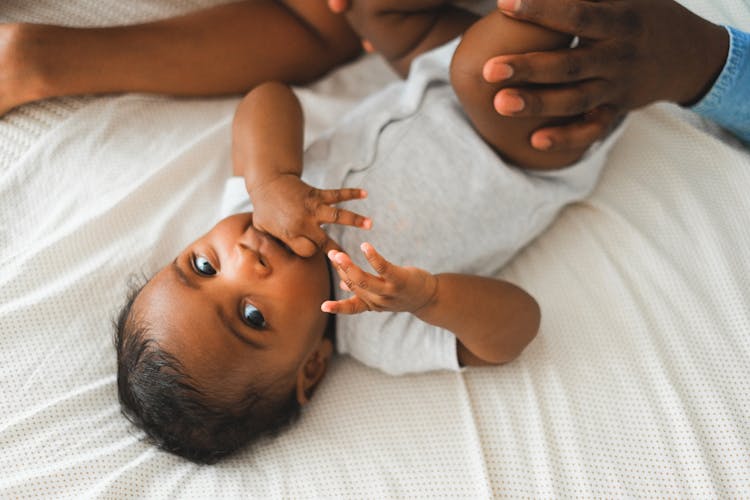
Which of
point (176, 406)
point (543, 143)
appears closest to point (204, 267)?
point (176, 406)

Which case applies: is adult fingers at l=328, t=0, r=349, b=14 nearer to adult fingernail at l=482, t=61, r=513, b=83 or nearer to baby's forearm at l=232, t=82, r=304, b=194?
baby's forearm at l=232, t=82, r=304, b=194

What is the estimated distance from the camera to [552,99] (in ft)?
3.02

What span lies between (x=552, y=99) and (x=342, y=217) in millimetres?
330

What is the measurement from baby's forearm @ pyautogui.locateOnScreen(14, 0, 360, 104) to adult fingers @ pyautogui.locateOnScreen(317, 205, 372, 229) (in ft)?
1.47

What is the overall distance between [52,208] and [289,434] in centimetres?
53

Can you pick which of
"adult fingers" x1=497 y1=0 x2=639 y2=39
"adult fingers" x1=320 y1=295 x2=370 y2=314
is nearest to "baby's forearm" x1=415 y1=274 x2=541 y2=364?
"adult fingers" x1=320 y1=295 x2=370 y2=314

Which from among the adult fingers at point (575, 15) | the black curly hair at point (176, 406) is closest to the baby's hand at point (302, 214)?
the black curly hair at point (176, 406)

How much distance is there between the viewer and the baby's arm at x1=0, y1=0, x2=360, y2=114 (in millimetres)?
1095

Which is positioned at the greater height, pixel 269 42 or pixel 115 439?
pixel 269 42

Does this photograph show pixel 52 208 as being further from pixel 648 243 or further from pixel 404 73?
pixel 648 243

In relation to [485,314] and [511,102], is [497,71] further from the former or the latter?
[485,314]

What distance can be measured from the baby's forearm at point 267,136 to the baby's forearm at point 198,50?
5.6 inches

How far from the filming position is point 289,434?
100 centimetres

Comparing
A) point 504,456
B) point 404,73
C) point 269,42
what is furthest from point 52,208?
point 504,456
